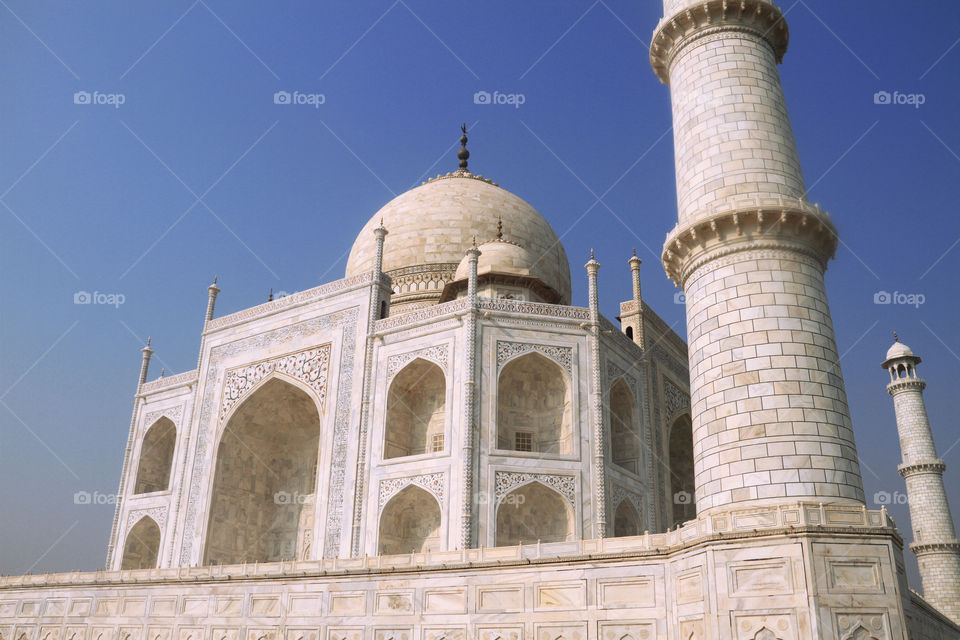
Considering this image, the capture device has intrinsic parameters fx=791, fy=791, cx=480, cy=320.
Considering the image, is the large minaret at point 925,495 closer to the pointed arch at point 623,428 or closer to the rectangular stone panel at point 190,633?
the pointed arch at point 623,428

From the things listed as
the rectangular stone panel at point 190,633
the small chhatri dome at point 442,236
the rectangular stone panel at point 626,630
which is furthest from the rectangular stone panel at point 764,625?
the small chhatri dome at point 442,236

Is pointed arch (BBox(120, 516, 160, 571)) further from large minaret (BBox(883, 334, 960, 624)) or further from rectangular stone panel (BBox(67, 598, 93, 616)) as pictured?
large minaret (BBox(883, 334, 960, 624))

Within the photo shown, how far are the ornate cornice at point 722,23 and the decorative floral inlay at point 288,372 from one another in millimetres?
10846

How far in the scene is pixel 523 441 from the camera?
645 inches

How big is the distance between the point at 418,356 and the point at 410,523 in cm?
340

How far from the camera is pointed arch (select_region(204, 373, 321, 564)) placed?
18422 millimetres

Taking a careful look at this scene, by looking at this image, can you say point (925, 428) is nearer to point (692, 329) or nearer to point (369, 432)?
point (369, 432)

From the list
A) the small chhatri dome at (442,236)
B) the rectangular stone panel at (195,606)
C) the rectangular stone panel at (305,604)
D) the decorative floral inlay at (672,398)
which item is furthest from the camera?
the small chhatri dome at (442,236)

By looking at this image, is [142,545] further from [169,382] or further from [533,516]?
[533,516]

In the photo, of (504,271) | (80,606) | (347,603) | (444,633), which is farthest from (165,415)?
(444,633)

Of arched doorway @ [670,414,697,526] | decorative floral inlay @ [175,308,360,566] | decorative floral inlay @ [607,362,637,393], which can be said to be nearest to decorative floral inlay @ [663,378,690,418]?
arched doorway @ [670,414,697,526]

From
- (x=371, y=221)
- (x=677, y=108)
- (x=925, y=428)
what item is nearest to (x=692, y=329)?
(x=677, y=108)

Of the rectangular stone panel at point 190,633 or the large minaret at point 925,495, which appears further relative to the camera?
the large minaret at point 925,495

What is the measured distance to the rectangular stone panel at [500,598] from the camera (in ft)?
27.6
